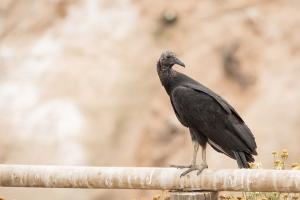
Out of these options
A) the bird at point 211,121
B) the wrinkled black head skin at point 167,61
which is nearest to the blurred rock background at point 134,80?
the wrinkled black head skin at point 167,61

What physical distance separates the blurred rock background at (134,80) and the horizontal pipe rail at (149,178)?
573 centimetres

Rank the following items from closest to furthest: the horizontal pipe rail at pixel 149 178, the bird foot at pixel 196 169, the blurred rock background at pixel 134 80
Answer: the horizontal pipe rail at pixel 149 178 → the bird foot at pixel 196 169 → the blurred rock background at pixel 134 80

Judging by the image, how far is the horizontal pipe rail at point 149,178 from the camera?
183 inches

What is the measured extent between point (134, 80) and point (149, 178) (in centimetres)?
706

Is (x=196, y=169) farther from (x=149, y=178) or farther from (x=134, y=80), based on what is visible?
(x=134, y=80)

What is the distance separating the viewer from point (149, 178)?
16.2 ft

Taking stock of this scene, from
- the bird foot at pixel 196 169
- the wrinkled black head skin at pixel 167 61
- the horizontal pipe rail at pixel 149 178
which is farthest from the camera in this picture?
the wrinkled black head skin at pixel 167 61

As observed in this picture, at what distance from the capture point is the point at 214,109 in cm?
580

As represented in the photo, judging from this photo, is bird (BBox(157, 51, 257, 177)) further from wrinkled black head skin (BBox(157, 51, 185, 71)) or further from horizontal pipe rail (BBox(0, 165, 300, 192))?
horizontal pipe rail (BBox(0, 165, 300, 192))

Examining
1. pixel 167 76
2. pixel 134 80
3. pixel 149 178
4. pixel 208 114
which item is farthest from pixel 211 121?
pixel 134 80

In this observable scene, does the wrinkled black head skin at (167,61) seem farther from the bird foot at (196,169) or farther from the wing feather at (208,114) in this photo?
the bird foot at (196,169)

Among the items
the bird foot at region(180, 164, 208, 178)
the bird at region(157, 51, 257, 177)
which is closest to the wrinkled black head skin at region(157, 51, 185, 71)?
the bird at region(157, 51, 257, 177)

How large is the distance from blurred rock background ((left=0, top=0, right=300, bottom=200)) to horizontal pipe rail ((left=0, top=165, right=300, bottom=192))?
573 cm

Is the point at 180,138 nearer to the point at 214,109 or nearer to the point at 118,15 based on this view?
the point at 118,15
